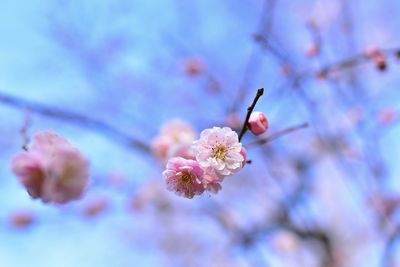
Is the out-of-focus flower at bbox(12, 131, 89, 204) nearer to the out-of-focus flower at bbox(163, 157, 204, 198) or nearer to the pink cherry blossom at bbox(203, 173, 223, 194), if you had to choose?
the out-of-focus flower at bbox(163, 157, 204, 198)

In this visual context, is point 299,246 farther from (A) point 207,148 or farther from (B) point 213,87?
(A) point 207,148

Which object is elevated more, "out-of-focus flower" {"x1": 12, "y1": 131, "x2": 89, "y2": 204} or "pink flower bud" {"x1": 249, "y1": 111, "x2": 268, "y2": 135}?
"pink flower bud" {"x1": 249, "y1": 111, "x2": 268, "y2": 135}

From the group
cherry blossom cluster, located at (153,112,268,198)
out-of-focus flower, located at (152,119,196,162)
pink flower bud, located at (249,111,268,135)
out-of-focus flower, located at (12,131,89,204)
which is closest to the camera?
out-of-focus flower, located at (12,131,89,204)

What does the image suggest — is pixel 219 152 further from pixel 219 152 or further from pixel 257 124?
pixel 257 124

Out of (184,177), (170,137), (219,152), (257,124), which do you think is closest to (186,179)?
(184,177)

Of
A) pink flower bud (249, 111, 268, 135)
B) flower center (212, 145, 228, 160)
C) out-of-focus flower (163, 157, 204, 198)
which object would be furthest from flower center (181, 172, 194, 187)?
pink flower bud (249, 111, 268, 135)

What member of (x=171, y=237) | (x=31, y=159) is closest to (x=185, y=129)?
(x=31, y=159)
